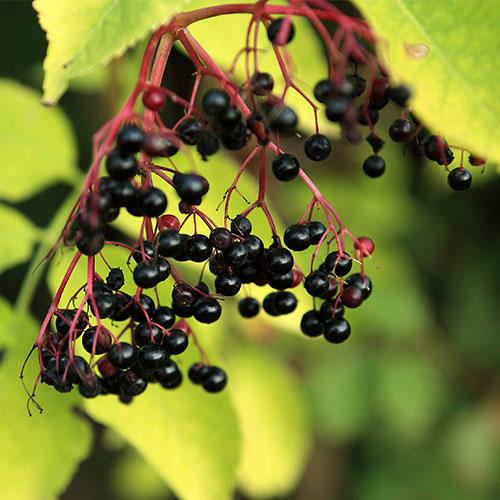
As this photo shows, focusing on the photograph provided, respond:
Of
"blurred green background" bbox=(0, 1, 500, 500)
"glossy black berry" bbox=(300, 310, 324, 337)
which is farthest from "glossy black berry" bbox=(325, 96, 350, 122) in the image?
"blurred green background" bbox=(0, 1, 500, 500)

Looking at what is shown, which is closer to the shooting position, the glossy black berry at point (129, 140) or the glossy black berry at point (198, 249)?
the glossy black berry at point (129, 140)

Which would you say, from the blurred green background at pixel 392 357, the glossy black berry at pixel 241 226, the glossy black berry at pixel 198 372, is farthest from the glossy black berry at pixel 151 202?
the blurred green background at pixel 392 357

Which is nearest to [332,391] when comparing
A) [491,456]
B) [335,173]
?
[491,456]

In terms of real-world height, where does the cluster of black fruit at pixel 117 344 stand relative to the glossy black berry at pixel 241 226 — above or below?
below

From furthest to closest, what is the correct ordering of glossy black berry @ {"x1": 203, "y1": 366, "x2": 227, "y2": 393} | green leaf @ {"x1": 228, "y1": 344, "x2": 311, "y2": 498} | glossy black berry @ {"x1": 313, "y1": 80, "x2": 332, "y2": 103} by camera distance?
green leaf @ {"x1": 228, "y1": 344, "x2": 311, "y2": 498}
glossy black berry @ {"x1": 203, "y1": 366, "x2": 227, "y2": 393}
glossy black berry @ {"x1": 313, "y1": 80, "x2": 332, "y2": 103}

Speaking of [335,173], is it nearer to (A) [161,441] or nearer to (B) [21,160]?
(B) [21,160]

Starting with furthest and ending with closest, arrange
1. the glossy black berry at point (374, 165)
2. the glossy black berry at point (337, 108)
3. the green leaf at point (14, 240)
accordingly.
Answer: the green leaf at point (14, 240) < the glossy black berry at point (374, 165) < the glossy black berry at point (337, 108)

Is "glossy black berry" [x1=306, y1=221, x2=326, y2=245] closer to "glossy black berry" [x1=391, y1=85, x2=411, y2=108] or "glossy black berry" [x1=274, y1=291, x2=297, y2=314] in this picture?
"glossy black berry" [x1=274, y1=291, x2=297, y2=314]

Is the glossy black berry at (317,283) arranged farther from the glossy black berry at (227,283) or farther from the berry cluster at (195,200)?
the glossy black berry at (227,283)
